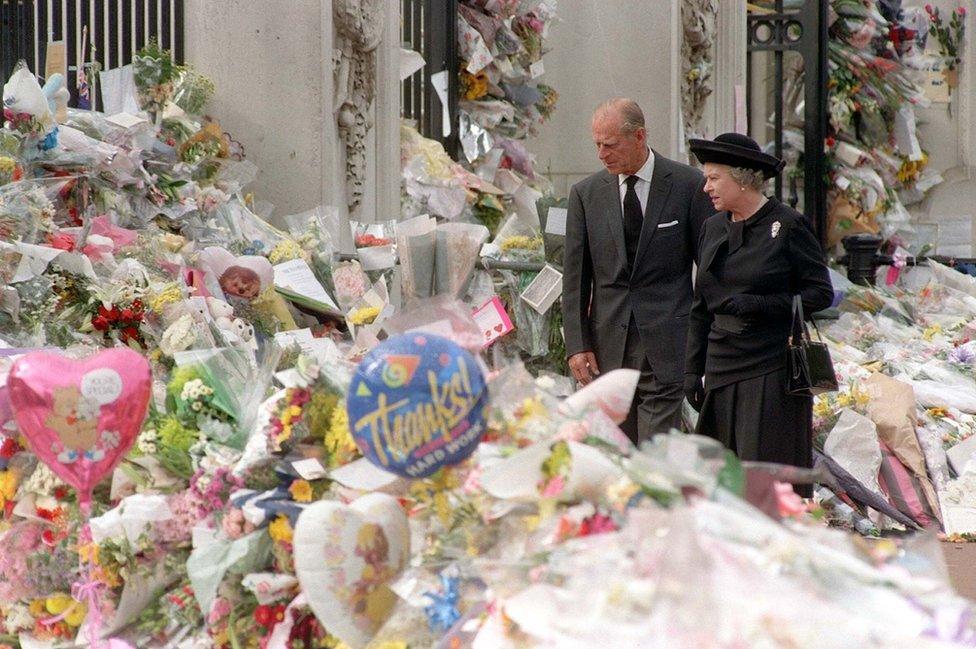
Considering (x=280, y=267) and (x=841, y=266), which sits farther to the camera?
(x=841, y=266)

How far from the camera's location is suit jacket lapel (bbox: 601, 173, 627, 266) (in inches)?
220

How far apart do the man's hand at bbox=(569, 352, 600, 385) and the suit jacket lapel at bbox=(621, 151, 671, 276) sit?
409 mm

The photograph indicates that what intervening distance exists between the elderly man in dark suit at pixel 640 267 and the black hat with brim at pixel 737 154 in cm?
58

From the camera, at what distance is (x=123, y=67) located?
7.48 metres

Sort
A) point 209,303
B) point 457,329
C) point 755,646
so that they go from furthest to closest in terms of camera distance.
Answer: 1. point 209,303
2. point 457,329
3. point 755,646

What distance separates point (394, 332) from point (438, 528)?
19.4 inches

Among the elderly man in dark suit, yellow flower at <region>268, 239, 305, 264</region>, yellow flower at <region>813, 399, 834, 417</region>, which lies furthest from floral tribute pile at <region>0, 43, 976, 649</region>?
yellow flower at <region>813, 399, 834, 417</region>

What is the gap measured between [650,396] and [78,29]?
4069 millimetres

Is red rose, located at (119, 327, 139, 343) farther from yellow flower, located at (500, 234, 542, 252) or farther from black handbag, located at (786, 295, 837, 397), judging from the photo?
black handbag, located at (786, 295, 837, 397)

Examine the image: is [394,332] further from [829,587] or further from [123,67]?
[123,67]

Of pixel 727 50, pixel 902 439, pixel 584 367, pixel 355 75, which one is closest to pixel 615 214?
pixel 584 367

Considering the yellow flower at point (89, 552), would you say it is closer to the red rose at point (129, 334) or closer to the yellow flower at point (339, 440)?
the yellow flower at point (339, 440)

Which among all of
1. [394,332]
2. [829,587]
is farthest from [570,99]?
[829,587]

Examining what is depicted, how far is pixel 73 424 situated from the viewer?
10.8 ft
